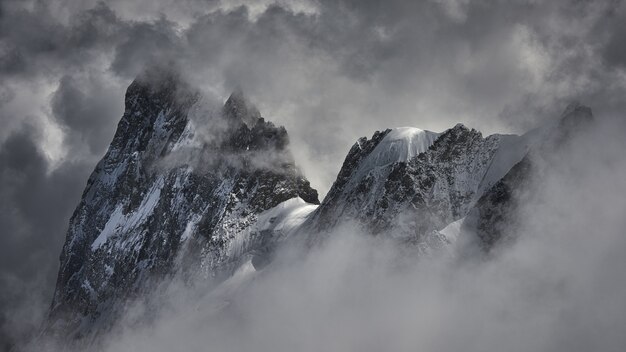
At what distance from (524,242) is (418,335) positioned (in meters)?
27.7

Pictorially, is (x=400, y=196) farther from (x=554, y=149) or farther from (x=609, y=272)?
(x=609, y=272)

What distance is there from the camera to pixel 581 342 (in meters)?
151

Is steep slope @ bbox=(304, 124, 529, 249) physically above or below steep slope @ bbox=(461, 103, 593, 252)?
above

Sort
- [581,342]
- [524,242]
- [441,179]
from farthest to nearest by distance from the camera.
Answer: [441,179]
[524,242]
[581,342]

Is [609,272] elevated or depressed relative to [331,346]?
depressed

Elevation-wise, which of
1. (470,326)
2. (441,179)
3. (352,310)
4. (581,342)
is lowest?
(581,342)

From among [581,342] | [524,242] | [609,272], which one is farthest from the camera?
[524,242]

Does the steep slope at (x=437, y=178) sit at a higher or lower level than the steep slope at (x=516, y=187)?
higher

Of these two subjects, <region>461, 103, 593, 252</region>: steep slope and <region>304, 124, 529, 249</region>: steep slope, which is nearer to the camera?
<region>461, 103, 593, 252</region>: steep slope

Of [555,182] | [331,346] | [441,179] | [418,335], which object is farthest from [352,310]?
[555,182]

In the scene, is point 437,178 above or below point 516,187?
above

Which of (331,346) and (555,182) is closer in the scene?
(555,182)

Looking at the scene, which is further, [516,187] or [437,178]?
[437,178]

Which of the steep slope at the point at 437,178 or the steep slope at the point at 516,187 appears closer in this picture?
the steep slope at the point at 516,187
